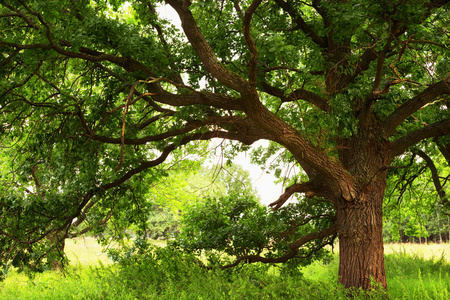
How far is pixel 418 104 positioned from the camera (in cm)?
801

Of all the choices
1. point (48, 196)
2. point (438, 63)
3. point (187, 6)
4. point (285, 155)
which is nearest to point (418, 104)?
point (438, 63)

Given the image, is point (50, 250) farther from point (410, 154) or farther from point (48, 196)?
point (410, 154)

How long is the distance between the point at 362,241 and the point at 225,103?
13.2 ft

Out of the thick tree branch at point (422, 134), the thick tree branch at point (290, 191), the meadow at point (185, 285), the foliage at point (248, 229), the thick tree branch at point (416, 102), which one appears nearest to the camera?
the meadow at point (185, 285)

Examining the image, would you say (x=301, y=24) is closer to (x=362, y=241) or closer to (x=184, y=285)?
(x=362, y=241)

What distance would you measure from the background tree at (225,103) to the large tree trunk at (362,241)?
21mm

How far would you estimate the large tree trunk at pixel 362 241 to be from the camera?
8016 millimetres

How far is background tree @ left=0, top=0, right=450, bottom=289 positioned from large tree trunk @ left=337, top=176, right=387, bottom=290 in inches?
0.8

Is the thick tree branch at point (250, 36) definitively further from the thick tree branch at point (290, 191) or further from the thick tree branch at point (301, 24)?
the thick tree branch at point (301, 24)

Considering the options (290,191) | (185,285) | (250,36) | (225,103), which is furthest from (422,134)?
(185,285)

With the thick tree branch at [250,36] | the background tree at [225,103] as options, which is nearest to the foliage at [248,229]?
the background tree at [225,103]

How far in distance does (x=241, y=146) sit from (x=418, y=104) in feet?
15.5

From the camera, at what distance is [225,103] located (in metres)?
7.34

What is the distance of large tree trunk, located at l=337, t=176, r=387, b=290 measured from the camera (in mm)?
8016
